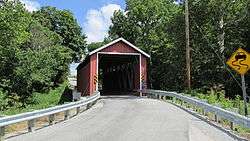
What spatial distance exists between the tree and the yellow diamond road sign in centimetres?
5577

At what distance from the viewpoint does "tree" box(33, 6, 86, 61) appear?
72.2m

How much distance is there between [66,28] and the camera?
7244 centimetres

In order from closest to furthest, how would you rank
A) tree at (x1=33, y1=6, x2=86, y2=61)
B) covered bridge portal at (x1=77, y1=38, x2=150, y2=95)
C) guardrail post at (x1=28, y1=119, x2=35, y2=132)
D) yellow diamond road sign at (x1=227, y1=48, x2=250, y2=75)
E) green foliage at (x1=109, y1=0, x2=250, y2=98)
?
guardrail post at (x1=28, y1=119, x2=35, y2=132)
yellow diamond road sign at (x1=227, y1=48, x2=250, y2=75)
covered bridge portal at (x1=77, y1=38, x2=150, y2=95)
green foliage at (x1=109, y1=0, x2=250, y2=98)
tree at (x1=33, y1=6, x2=86, y2=61)

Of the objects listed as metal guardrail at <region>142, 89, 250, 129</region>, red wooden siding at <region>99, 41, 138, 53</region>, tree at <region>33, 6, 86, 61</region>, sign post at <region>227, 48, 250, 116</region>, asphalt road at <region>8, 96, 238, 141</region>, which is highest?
tree at <region>33, 6, 86, 61</region>

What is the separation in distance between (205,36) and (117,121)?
2827 centimetres

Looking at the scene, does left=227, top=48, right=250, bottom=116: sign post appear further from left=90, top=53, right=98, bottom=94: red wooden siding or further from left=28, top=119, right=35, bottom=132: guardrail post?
left=90, top=53, right=98, bottom=94: red wooden siding

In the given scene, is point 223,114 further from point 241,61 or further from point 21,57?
point 21,57

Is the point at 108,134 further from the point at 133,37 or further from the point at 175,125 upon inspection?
the point at 133,37

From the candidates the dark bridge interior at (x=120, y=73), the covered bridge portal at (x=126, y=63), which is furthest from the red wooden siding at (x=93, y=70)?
the dark bridge interior at (x=120, y=73)

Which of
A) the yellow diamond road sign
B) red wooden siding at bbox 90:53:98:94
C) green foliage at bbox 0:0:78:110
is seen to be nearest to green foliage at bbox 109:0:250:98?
red wooden siding at bbox 90:53:98:94

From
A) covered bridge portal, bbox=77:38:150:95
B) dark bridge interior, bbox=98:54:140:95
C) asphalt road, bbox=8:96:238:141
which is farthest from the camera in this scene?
dark bridge interior, bbox=98:54:140:95

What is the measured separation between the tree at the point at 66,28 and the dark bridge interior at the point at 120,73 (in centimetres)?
1062

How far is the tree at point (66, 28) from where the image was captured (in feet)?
237

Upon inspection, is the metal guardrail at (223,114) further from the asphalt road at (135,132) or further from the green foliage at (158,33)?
the green foliage at (158,33)
